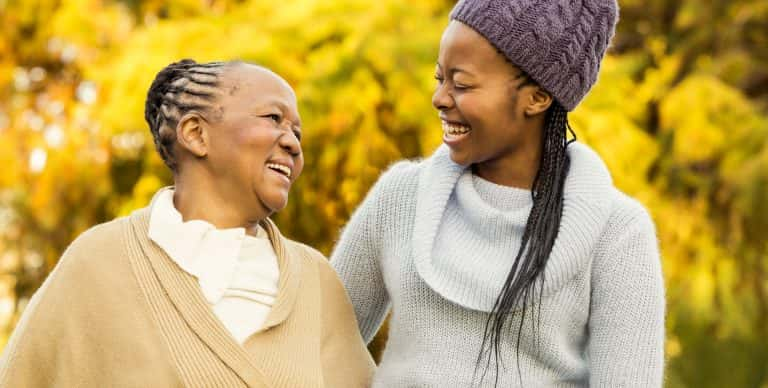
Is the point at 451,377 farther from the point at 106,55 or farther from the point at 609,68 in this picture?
the point at 106,55

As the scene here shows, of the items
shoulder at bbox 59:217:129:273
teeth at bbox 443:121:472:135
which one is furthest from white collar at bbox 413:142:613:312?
shoulder at bbox 59:217:129:273

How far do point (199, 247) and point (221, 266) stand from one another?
59 millimetres

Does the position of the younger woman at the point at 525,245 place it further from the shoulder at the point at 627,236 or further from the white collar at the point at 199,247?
the white collar at the point at 199,247

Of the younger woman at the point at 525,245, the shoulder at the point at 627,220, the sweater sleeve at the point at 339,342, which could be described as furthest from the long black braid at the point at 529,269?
the sweater sleeve at the point at 339,342

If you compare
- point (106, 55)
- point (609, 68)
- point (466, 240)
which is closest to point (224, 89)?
point (466, 240)

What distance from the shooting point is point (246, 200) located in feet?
7.81

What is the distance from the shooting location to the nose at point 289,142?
2.40m

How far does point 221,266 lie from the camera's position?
7.59 ft

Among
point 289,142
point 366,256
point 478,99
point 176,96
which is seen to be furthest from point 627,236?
point 176,96

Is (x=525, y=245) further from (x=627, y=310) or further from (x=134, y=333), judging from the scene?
(x=134, y=333)

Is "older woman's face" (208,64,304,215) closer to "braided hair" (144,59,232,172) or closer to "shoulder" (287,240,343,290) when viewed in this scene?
"braided hair" (144,59,232,172)

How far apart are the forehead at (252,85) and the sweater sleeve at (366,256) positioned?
1.05ft

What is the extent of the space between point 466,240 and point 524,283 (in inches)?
6.8

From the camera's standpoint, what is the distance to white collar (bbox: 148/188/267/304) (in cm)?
229
